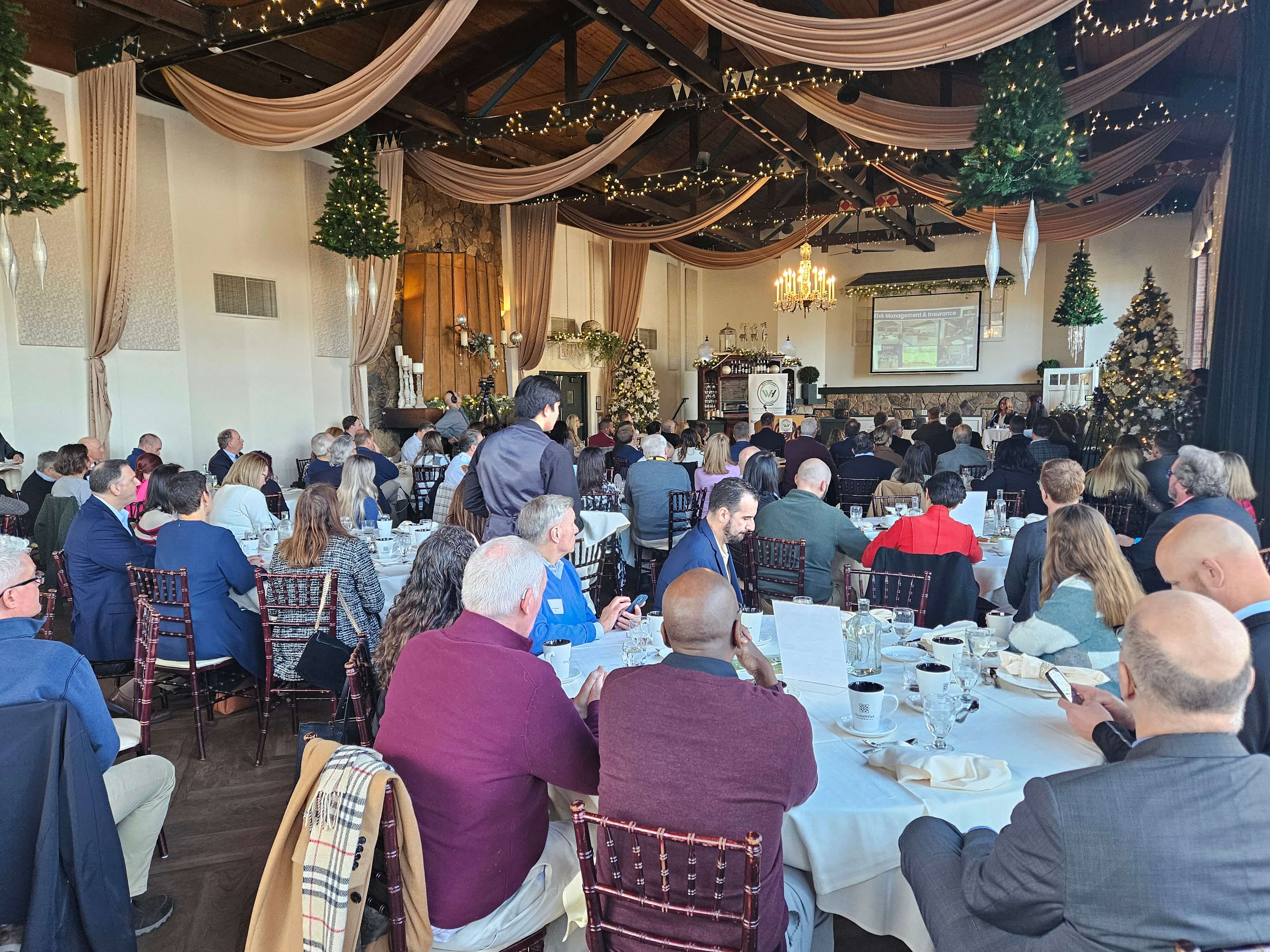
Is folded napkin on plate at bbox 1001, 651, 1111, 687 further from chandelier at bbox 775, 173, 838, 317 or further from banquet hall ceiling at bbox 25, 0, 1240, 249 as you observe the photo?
chandelier at bbox 775, 173, 838, 317

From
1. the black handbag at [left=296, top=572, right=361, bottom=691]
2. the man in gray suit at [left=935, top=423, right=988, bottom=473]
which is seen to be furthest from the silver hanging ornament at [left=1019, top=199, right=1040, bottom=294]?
the black handbag at [left=296, top=572, right=361, bottom=691]

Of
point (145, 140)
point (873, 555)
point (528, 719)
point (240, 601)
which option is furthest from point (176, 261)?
point (528, 719)

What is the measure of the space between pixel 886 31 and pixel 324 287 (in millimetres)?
7811

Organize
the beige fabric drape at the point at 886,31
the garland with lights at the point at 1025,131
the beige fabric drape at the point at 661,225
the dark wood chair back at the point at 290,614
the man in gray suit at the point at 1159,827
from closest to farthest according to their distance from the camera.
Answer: the man in gray suit at the point at 1159,827
the dark wood chair back at the point at 290,614
the beige fabric drape at the point at 886,31
the garland with lights at the point at 1025,131
the beige fabric drape at the point at 661,225

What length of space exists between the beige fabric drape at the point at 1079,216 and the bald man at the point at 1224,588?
7801mm

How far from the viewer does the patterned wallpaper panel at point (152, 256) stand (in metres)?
8.41

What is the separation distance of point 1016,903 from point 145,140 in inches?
398

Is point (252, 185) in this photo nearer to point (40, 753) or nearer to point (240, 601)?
point (240, 601)

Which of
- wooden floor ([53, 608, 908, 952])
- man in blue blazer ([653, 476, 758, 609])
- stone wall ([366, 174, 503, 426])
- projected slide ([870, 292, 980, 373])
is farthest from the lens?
projected slide ([870, 292, 980, 373])

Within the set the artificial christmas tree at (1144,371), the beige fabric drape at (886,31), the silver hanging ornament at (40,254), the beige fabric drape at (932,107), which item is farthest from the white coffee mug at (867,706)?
the artificial christmas tree at (1144,371)

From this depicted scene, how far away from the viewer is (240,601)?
14.1 feet

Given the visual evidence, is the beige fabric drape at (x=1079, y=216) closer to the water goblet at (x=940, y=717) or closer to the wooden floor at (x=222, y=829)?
the water goblet at (x=940, y=717)

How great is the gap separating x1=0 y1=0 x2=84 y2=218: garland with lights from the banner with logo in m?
11.4

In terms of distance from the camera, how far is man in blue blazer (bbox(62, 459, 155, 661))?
13.2 feet
